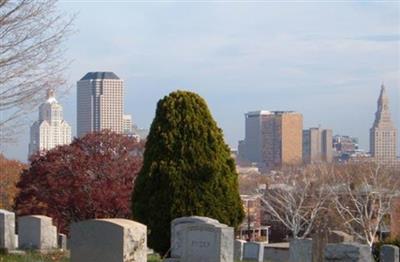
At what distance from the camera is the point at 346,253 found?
43.4 ft

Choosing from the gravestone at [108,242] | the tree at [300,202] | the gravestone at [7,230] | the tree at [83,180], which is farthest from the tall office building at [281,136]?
the gravestone at [108,242]

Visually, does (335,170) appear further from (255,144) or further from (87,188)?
(255,144)

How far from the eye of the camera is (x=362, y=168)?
6838 centimetres

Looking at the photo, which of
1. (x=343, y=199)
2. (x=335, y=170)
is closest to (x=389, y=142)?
(x=335, y=170)

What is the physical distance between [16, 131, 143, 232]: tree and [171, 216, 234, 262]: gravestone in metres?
16.3

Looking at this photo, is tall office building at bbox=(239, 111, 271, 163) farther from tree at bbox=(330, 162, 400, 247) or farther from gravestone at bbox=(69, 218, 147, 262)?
gravestone at bbox=(69, 218, 147, 262)

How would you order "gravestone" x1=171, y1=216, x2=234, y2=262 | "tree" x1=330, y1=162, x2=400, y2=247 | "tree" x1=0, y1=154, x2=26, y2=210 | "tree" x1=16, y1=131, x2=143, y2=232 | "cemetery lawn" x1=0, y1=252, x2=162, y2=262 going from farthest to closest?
"tree" x1=330, y1=162, x2=400, y2=247
"tree" x1=0, y1=154, x2=26, y2=210
"tree" x1=16, y1=131, x2=143, y2=232
"gravestone" x1=171, y1=216, x2=234, y2=262
"cemetery lawn" x1=0, y1=252, x2=162, y2=262

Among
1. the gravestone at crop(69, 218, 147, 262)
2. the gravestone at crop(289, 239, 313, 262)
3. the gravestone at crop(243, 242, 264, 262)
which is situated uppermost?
the gravestone at crop(69, 218, 147, 262)

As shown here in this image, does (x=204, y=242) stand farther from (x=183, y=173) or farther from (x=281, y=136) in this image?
(x=281, y=136)

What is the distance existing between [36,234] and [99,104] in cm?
6421

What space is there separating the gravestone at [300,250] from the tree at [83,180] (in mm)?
11200

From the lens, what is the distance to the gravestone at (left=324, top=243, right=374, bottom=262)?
1323cm

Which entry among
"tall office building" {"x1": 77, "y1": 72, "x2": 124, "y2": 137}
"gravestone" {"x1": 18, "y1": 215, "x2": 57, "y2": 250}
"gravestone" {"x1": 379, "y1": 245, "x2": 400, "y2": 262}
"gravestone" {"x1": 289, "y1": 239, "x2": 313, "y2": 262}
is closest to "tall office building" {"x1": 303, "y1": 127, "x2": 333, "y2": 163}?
"tall office building" {"x1": 77, "y1": 72, "x2": 124, "y2": 137}

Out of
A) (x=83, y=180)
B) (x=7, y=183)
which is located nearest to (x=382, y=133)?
(x=7, y=183)
